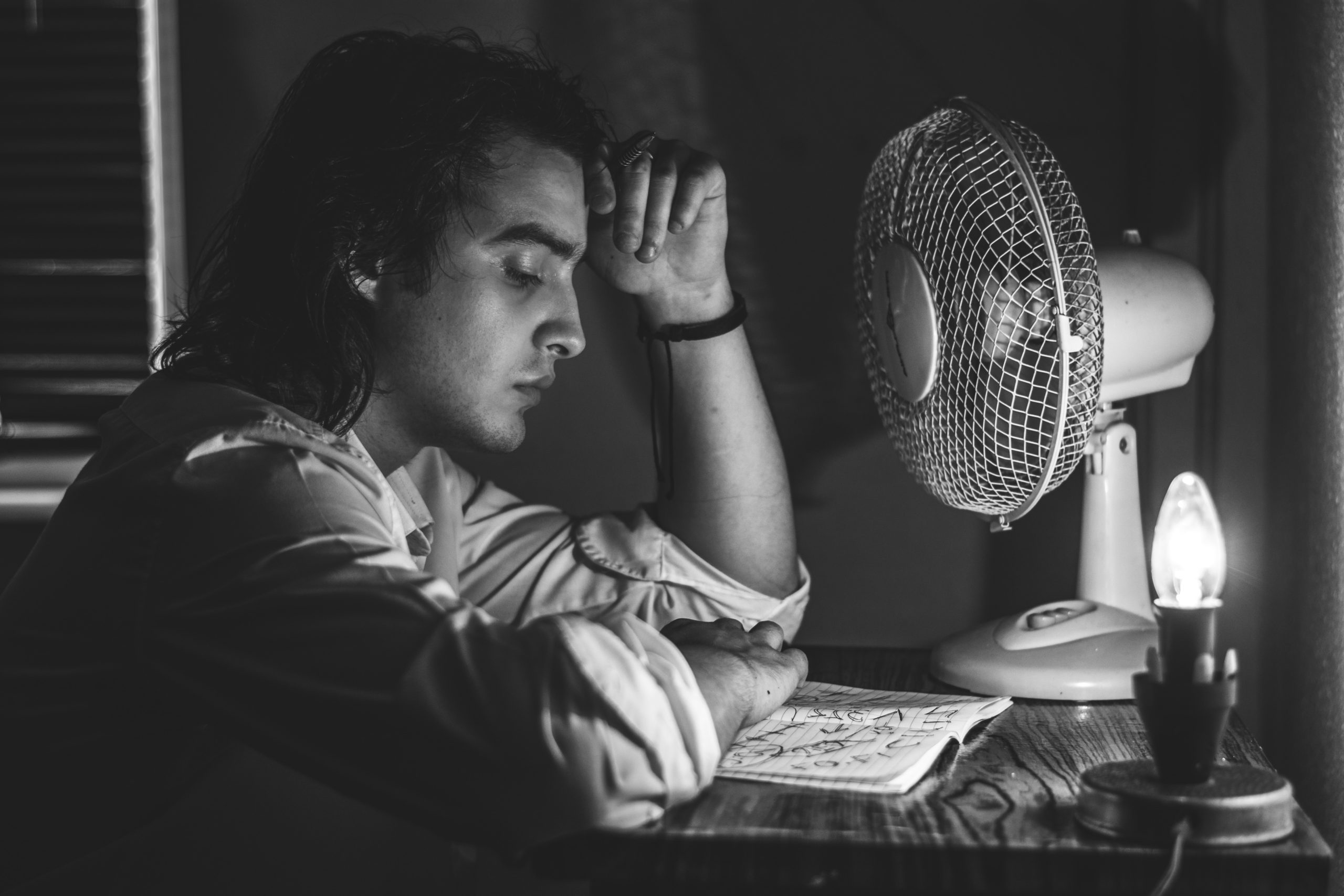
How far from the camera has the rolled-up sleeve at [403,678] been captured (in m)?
0.82

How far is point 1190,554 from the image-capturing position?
89 cm

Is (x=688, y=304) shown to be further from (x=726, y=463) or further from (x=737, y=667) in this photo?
(x=737, y=667)

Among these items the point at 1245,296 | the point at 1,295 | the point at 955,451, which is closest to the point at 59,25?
the point at 1,295

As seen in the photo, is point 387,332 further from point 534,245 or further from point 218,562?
point 218,562

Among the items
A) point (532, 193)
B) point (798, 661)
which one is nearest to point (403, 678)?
point (798, 661)

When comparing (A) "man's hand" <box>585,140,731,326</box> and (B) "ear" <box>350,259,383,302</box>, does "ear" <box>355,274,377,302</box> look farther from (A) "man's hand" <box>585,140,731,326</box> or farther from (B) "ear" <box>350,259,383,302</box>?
(A) "man's hand" <box>585,140,731,326</box>

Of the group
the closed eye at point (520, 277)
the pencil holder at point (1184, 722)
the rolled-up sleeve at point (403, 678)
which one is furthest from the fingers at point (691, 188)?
the pencil holder at point (1184, 722)

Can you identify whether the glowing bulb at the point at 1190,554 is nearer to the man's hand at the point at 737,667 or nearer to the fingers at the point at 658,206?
the man's hand at the point at 737,667

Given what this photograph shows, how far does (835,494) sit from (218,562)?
1038mm

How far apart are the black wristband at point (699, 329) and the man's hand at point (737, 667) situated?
471 mm

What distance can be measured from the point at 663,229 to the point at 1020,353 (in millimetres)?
453

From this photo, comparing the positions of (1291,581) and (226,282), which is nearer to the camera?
(226,282)

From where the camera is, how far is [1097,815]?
2.89 ft

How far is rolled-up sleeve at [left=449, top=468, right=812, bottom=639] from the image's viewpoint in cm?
153
